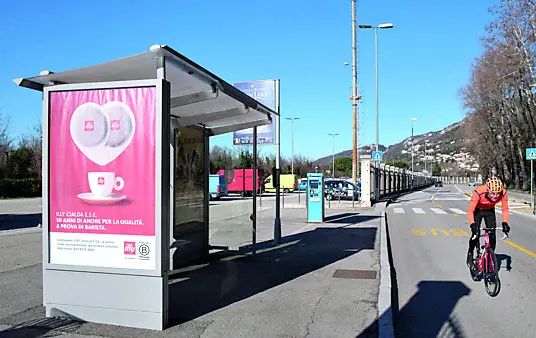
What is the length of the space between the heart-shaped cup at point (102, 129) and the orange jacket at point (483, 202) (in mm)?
5423

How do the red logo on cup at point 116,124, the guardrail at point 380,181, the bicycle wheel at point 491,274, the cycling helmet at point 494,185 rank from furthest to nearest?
the guardrail at point 380,181
the cycling helmet at point 494,185
the bicycle wheel at point 491,274
the red logo on cup at point 116,124

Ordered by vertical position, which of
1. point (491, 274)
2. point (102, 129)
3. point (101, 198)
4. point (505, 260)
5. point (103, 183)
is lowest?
point (505, 260)

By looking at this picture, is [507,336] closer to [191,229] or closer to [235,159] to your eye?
[191,229]

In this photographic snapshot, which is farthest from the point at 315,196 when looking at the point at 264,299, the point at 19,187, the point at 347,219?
the point at 19,187

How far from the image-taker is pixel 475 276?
27.1ft

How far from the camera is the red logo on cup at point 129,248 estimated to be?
5.54 m

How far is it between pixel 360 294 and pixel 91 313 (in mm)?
3756

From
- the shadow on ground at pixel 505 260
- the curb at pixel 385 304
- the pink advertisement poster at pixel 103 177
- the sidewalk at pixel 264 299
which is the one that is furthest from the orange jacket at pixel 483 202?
the pink advertisement poster at pixel 103 177

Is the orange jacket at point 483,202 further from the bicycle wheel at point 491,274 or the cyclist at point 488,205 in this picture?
the bicycle wheel at point 491,274

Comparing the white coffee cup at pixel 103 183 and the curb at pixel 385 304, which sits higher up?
the white coffee cup at pixel 103 183

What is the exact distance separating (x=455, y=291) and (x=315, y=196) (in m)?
10.9

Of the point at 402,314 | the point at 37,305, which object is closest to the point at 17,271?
the point at 37,305

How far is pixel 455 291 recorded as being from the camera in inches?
308

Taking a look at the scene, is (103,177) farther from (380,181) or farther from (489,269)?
(380,181)
